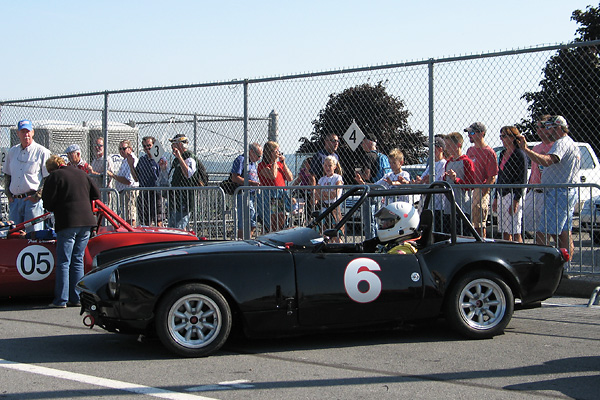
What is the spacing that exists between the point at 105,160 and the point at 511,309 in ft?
23.5

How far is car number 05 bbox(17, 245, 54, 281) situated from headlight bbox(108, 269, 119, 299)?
265 centimetres

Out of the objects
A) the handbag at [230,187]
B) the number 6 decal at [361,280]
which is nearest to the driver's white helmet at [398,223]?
the number 6 decal at [361,280]

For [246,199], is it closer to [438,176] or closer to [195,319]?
[438,176]

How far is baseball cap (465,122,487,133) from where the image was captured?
819 cm

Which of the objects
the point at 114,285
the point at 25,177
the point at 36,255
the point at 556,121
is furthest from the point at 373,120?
the point at 25,177

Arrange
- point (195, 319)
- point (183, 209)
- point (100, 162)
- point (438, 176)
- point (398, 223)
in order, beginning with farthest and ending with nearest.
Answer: point (100, 162) < point (183, 209) < point (438, 176) < point (398, 223) < point (195, 319)

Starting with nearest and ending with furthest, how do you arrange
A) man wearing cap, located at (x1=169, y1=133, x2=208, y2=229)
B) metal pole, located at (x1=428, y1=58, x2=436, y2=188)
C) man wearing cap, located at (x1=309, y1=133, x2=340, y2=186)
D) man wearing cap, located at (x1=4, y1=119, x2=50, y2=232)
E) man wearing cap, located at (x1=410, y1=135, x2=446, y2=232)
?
metal pole, located at (x1=428, y1=58, x2=436, y2=188), man wearing cap, located at (x1=410, y1=135, x2=446, y2=232), man wearing cap, located at (x1=309, y1=133, x2=340, y2=186), man wearing cap, located at (x1=4, y1=119, x2=50, y2=232), man wearing cap, located at (x1=169, y1=133, x2=208, y2=229)

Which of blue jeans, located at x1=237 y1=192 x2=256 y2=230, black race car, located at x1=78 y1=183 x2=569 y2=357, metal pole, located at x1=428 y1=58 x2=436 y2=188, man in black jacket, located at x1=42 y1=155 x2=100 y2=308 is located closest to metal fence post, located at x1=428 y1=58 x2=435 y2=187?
metal pole, located at x1=428 y1=58 x2=436 y2=188

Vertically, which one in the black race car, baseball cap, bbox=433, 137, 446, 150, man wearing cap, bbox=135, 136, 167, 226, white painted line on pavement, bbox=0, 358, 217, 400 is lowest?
white painted line on pavement, bbox=0, 358, 217, 400

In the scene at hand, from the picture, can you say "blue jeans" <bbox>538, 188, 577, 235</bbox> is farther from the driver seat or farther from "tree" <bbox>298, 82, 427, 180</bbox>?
the driver seat

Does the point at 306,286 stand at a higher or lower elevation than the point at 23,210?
lower

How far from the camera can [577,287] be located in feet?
25.9

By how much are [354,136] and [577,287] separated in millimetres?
3045

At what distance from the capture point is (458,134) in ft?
28.1
